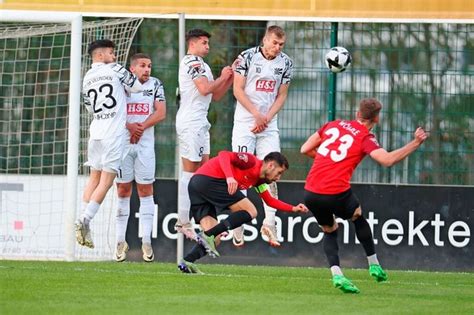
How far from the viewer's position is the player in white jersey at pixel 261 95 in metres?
14.9

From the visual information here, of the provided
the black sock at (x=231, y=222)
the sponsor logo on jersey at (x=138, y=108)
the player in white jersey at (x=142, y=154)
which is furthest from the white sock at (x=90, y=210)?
the black sock at (x=231, y=222)

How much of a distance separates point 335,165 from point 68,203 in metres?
4.48

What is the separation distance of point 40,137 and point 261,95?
396cm

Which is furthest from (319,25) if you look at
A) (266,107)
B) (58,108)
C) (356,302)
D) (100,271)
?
(356,302)

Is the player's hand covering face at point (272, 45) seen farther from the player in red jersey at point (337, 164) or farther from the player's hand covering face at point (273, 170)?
the player in red jersey at point (337, 164)

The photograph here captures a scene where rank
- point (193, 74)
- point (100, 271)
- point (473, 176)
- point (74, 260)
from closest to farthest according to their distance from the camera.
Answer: point (100, 271) → point (193, 74) → point (74, 260) → point (473, 176)

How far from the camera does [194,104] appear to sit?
49.2ft

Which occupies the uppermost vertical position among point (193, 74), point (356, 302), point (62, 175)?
point (193, 74)

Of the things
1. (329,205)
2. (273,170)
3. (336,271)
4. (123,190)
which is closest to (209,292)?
(336,271)

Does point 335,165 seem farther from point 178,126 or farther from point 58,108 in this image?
point 58,108

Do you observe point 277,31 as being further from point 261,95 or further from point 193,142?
point 193,142

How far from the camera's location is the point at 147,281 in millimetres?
12453

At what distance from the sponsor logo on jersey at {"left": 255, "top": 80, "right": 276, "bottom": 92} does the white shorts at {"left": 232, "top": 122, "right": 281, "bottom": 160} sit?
42 cm

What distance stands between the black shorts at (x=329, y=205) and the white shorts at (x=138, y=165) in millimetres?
3711
